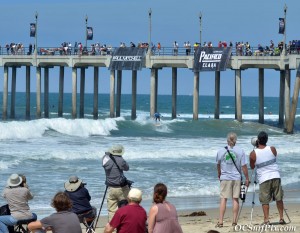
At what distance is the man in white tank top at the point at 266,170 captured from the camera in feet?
46.9

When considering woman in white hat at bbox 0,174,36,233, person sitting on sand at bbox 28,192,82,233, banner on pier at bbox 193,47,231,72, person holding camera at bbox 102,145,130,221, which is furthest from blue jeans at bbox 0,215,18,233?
banner on pier at bbox 193,47,231,72

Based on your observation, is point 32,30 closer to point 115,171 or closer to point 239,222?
point 239,222

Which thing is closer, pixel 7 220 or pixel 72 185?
pixel 7 220

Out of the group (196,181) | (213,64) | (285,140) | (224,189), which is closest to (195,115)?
(213,64)

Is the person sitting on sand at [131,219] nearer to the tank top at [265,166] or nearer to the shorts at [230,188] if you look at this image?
the tank top at [265,166]

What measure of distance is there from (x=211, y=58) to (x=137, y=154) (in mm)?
16280

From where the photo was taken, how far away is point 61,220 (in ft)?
35.4

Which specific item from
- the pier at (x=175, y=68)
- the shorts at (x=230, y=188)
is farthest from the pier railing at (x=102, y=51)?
the shorts at (x=230, y=188)

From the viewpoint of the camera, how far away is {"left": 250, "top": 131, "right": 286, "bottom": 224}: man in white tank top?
563 inches

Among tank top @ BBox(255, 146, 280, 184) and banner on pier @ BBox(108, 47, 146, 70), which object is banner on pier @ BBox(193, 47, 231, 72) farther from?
tank top @ BBox(255, 146, 280, 184)

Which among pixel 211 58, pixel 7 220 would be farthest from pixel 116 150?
pixel 211 58

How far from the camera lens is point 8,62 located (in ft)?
174

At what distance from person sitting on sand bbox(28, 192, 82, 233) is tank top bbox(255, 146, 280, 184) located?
4.19m

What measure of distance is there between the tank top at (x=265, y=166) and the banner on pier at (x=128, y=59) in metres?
34.8
